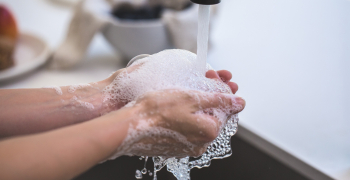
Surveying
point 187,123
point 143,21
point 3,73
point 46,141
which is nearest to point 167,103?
point 187,123

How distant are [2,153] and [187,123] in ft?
0.63

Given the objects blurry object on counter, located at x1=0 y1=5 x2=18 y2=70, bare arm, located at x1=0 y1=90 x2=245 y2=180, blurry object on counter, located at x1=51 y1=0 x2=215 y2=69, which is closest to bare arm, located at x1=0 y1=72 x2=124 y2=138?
bare arm, located at x1=0 y1=90 x2=245 y2=180

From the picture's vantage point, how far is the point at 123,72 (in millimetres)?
472

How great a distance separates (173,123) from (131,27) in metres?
0.34

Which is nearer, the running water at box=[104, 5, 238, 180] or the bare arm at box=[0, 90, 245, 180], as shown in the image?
the bare arm at box=[0, 90, 245, 180]

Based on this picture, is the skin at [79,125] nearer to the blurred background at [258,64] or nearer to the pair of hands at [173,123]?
the pair of hands at [173,123]

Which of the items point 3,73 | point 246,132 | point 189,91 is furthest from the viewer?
point 3,73

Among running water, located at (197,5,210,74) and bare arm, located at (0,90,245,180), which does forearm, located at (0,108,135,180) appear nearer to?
bare arm, located at (0,90,245,180)

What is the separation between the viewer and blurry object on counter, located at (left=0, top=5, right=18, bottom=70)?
2.29 feet

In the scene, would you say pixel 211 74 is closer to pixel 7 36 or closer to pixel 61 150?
pixel 61 150

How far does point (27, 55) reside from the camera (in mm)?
777

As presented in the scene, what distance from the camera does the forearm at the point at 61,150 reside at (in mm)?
283

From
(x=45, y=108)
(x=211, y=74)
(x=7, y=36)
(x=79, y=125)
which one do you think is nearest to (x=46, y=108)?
(x=45, y=108)

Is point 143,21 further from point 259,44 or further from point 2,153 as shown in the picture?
point 2,153
